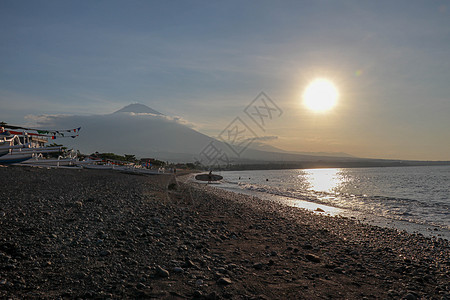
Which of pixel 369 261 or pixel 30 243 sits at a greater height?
pixel 30 243

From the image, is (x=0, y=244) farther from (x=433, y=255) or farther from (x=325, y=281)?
(x=433, y=255)

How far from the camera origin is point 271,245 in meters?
8.24

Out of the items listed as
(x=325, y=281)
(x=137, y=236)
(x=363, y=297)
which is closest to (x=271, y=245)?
(x=325, y=281)

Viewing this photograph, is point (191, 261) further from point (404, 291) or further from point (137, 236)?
point (404, 291)

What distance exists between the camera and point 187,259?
5902 millimetres

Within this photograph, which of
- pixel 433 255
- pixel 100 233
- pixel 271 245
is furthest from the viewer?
pixel 433 255

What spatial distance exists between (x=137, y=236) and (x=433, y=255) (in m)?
9.50

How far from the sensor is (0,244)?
544 centimetres

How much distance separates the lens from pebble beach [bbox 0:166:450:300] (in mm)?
4555

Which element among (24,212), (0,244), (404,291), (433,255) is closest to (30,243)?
(0,244)

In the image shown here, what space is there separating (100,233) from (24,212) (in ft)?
9.95

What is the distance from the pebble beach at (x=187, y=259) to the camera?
179 inches

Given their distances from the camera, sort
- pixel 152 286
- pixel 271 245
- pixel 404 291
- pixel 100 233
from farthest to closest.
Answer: pixel 271 245 < pixel 100 233 < pixel 404 291 < pixel 152 286

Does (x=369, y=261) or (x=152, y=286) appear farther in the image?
(x=369, y=261)
